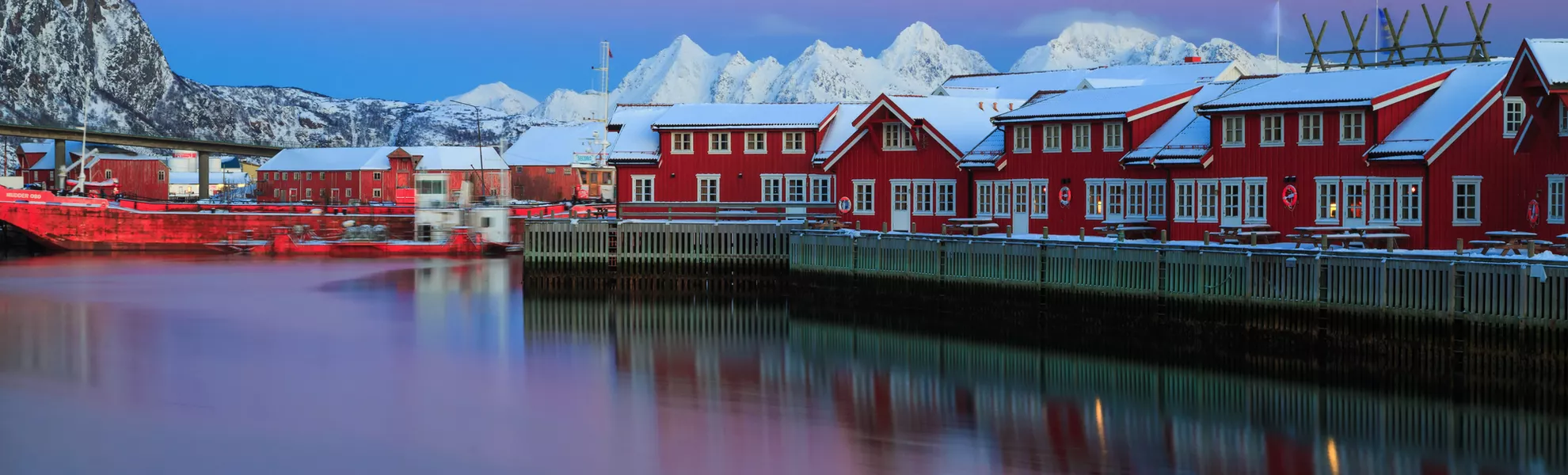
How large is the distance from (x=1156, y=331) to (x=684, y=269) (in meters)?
22.1

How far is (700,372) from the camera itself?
1389 inches

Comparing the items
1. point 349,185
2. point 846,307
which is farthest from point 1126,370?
point 349,185

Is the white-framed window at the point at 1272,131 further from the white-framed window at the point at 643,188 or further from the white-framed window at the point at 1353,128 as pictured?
the white-framed window at the point at 643,188

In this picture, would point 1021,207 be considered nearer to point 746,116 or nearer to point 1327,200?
point 1327,200

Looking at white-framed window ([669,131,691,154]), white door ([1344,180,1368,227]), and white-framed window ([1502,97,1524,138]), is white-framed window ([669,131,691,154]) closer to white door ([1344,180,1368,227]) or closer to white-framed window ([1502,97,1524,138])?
white door ([1344,180,1368,227])

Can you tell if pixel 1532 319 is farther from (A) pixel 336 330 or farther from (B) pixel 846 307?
(A) pixel 336 330

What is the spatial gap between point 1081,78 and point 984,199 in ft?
71.3

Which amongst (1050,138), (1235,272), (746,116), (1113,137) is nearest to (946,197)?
(1050,138)

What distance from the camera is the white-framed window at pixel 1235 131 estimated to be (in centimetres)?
4059

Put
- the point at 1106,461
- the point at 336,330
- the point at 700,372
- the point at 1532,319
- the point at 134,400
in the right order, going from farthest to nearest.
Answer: the point at 336,330, the point at 700,372, the point at 134,400, the point at 1532,319, the point at 1106,461

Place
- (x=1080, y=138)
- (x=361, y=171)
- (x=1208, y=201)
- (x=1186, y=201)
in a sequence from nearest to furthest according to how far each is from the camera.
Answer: (x=1208, y=201), (x=1186, y=201), (x=1080, y=138), (x=361, y=171)

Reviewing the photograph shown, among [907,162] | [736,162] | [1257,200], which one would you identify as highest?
[736,162]

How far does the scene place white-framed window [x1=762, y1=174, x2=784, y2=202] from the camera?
2296 inches

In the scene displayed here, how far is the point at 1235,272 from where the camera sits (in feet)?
116
